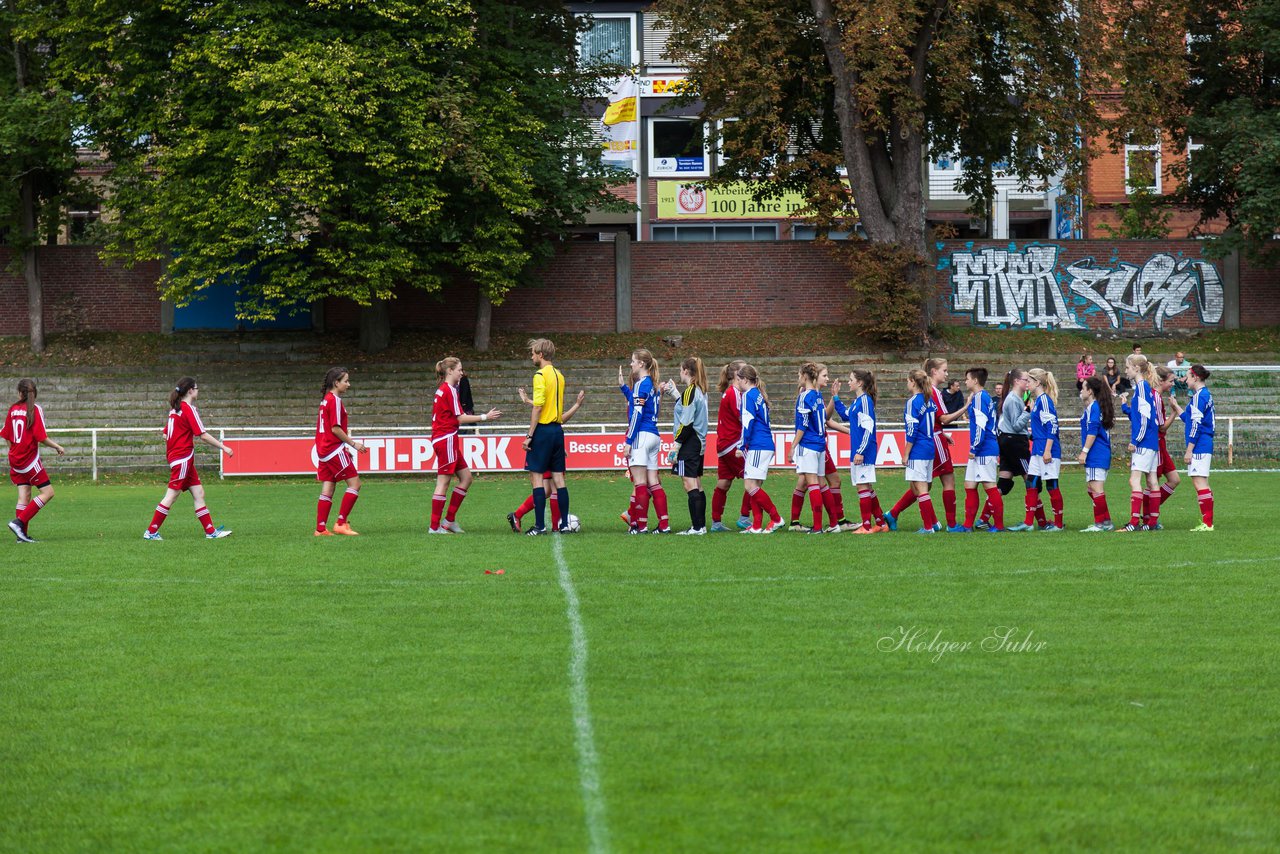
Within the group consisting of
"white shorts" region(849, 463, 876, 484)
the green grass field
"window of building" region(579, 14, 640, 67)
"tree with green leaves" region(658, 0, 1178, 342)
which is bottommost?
the green grass field

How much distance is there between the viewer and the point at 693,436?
53.1ft

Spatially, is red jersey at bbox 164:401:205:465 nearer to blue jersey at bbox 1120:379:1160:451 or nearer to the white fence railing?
blue jersey at bbox 1120:379:1160:451

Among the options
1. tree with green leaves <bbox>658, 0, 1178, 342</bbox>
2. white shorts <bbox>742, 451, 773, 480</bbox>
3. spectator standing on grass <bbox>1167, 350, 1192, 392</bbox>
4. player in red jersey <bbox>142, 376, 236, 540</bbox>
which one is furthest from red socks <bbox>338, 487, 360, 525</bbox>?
tree with green leaves <bbox>658, 0, 1178, 342</bbox>

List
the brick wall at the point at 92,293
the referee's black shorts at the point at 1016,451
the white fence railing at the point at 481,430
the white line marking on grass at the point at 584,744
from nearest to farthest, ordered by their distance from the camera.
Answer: the white line marking on grass at the point at 584,744
the referee's black shorts at the point at 1016,451
the white fence railing at the point at 481,430
the brick wall at the point at 92,293

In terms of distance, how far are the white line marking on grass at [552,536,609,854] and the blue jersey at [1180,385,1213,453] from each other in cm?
901

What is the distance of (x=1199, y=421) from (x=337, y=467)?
10.1m

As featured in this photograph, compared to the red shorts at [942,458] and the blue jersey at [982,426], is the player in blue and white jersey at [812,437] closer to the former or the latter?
the red shorts at [942,458]

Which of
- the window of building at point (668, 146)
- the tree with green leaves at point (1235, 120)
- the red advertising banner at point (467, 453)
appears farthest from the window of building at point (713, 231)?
the red advertising banner at point (467, 453)

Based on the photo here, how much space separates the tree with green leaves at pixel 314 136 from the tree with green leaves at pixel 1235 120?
61.1 ft

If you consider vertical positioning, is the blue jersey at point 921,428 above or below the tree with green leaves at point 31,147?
below

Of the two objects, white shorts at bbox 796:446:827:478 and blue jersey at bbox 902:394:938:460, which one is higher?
blue jersey at bbox 902:394:938:460

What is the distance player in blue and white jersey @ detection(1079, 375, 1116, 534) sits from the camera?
1576 cm

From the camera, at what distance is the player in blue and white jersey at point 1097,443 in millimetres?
15758

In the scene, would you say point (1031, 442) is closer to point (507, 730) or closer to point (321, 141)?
point (507, 730)
